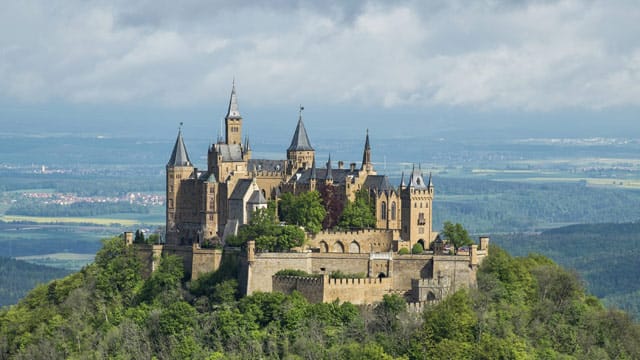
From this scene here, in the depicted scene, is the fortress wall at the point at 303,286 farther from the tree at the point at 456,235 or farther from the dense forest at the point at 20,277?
the dense forest at the point at 20,277

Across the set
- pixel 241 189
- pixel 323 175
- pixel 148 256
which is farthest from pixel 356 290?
pixel 148 256

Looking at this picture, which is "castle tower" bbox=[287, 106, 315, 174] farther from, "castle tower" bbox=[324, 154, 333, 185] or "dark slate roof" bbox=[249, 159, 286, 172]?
"castle tower" bbox=[324, 154, 333, 185]

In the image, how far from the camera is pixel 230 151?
89.7 m

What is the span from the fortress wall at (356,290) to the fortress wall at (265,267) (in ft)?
10.2

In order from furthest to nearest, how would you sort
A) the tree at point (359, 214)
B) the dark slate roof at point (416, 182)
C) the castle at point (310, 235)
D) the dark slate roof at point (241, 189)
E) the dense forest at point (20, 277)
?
the dense forest at point (20, 277) → the dark slate roof at point (241, 189) → the dark slate roof at point (416, 182) → the tree at point (359, 214) → the castle at point (310, 235)

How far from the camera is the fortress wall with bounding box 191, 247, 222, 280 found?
8131 cm

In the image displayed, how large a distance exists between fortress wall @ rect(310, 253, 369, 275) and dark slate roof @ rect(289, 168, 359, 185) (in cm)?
802

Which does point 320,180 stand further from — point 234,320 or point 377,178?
point 234,320

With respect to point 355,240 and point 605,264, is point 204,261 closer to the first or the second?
point 355,240

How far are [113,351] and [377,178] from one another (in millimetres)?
18534

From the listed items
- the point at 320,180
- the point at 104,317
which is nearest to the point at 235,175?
the point at 320,180

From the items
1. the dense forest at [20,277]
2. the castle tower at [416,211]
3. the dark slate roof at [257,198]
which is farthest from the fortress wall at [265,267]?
the dense forest at [20,277]

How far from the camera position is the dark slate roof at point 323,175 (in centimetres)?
8788

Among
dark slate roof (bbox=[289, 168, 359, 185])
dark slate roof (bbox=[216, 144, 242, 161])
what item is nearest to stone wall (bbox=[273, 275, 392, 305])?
dark slate roof (bbox=[289, 168, 359, 185])
